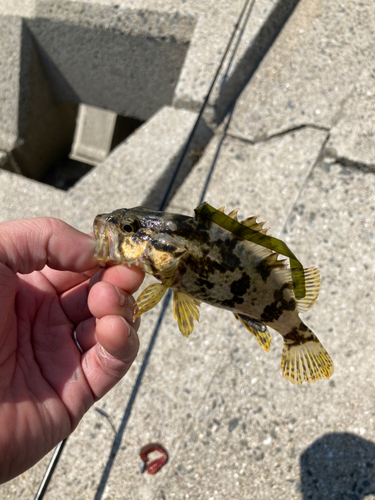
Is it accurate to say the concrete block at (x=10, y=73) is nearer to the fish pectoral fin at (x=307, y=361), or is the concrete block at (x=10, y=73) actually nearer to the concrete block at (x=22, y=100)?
the concrete block at (x=22, y=100)

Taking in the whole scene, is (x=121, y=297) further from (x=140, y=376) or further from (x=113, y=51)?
(x=113, y=51)

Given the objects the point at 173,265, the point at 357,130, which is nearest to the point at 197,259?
the point at 173,265

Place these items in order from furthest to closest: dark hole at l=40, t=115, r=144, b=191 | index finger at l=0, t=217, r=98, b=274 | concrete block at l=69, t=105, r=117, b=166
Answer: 1. concrete block at l=69, t=105, r=117, b=166
2. dark hole at l=40, t=115, r=144, b=191
3. index finger at l=0, t=217, r=98, b=274

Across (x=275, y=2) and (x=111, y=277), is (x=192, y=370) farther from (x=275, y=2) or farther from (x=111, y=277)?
(x=275, y=2)

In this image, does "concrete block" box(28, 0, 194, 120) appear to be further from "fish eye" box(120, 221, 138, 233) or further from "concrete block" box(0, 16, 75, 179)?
"fish eye" box(120, 221, 138, 233)

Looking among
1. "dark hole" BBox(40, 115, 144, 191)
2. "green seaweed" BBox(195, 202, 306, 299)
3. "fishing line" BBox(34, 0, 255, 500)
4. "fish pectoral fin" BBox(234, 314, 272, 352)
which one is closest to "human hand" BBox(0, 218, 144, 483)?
"green seaweed" BBox(195, 202, 306, 299)

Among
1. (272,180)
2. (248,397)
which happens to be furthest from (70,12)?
(248,397)
